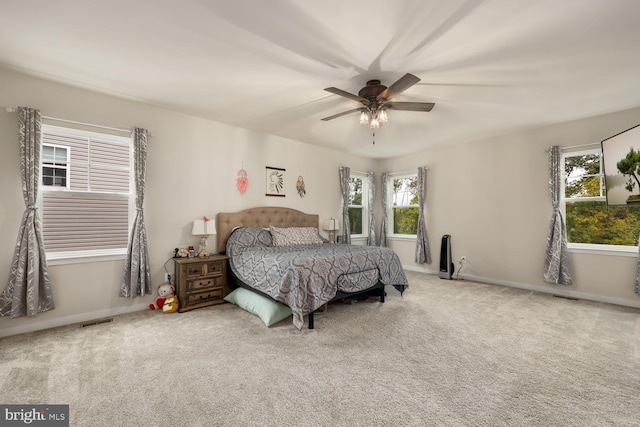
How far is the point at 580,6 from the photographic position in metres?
1.88

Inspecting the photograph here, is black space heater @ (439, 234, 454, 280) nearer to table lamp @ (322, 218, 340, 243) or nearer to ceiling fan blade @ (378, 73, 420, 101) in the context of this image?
table lamp @ (322, 218, 340, 243)

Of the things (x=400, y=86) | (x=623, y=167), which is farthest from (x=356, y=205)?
(x=623, y=167)

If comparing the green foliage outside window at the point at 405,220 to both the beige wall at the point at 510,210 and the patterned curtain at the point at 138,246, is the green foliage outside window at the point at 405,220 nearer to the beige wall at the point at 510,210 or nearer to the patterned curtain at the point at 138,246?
the beige wall at the point at 510,210

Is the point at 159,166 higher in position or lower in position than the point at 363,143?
lower

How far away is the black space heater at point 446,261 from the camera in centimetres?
521

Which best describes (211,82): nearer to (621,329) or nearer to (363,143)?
(363,143)

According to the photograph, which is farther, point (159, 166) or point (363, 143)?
point (363, 143)

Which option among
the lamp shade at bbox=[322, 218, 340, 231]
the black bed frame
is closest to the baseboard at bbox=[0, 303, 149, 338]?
the black bed frame

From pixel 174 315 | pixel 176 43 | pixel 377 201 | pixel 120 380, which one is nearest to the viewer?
pixel 120 380

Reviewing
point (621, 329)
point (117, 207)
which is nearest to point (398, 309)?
point (621, 329)

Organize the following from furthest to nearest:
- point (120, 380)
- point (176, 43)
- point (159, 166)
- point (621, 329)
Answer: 1. point (159, 166)
2. point (621, 329)
3. point (176, 43)
4. point (120, 380)

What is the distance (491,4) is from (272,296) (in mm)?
3141

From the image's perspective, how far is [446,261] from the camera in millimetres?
5223

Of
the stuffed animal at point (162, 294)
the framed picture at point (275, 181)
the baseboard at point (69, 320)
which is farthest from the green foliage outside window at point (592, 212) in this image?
the baseboard at point (69, 320)
